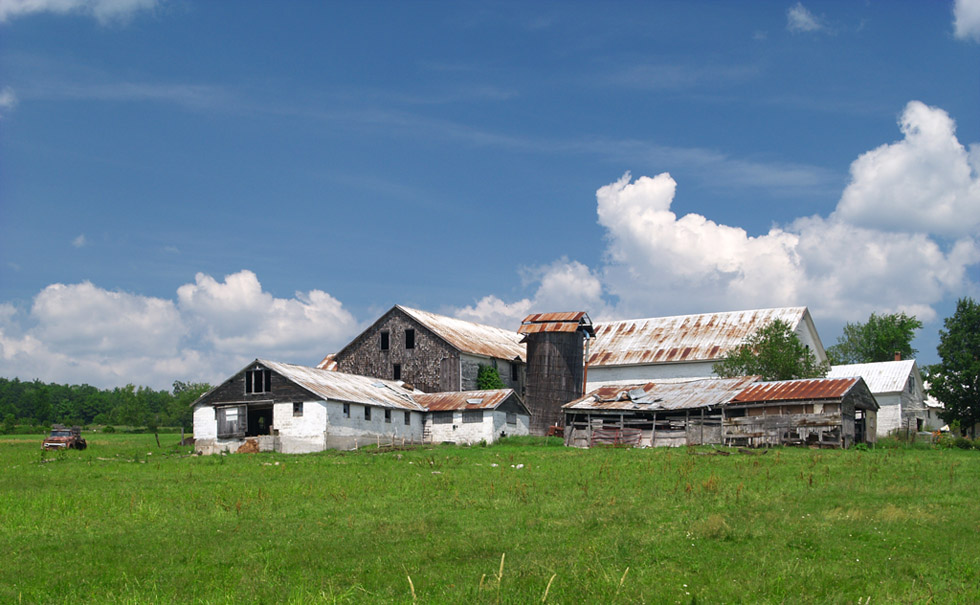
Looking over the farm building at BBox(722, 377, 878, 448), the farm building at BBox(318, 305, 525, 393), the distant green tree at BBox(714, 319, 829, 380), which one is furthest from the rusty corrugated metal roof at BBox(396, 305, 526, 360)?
the farm building at BBox(722, 377, 878, 448)

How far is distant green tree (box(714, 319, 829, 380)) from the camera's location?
55125 millimetres

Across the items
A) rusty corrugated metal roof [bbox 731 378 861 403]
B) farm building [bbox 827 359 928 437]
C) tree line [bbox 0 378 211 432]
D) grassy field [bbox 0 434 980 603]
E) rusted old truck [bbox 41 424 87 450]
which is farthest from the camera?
tree line [bbox 0 378 211 432]

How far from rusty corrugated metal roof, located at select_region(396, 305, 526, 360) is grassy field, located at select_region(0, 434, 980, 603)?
110ft

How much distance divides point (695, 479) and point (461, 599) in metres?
14.5

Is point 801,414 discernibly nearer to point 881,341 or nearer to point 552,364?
point 552,364

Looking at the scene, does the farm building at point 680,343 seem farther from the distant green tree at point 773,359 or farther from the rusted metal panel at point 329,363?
the rusted metal panel at point 329,363

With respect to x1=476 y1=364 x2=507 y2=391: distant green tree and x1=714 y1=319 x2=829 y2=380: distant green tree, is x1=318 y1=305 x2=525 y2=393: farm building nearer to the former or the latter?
x1=476 y1=364 x2=507 y2=391: distant green tree

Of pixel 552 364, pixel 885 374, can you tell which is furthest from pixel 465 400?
pixel 885 374

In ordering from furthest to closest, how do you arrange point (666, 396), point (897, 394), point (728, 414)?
1. point (897, 394)
2. point (666, 396)
3. point (728, 414)

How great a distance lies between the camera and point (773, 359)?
55375mm

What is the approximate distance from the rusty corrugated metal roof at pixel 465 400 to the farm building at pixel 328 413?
67mm

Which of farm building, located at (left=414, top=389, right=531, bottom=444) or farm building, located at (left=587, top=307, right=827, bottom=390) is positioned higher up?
farm building, located at (left=587, top=307, right=827, bottom=390)

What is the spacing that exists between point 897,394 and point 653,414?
886 inches

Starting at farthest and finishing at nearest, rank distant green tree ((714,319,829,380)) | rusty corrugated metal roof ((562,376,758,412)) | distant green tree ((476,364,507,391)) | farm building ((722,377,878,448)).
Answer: distant green tree ((476,364,507,391)) < distant green tree ((714,319,829,380)) < rusty corrugated metal roof ((562,376,758,412)) < farm building ((722,377,878,448))
